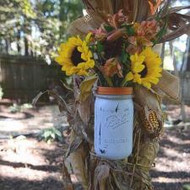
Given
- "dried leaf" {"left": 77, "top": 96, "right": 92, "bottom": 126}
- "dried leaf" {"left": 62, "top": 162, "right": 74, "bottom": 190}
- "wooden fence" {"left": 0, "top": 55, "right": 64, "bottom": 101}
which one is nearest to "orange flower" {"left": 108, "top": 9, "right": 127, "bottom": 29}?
"dried leaf" {"left": 77, "top": 96, "right": 92, "bottom": 126}

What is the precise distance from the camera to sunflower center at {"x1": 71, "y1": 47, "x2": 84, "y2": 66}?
1140 mm

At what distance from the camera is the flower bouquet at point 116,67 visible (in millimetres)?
1089

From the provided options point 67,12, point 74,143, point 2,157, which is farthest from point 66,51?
point 67,12

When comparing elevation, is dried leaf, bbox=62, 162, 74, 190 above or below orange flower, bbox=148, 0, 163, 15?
below

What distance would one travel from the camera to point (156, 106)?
1.19 m

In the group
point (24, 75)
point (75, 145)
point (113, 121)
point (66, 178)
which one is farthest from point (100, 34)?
point (24, 75)

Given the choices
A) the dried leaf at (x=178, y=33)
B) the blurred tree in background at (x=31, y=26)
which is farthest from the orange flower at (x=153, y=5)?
the blurred tree in background at (x=31, y=26)

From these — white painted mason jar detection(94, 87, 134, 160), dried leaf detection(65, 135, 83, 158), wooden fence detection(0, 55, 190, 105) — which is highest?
white painted mason jar detection(94, 87, 134, 160)

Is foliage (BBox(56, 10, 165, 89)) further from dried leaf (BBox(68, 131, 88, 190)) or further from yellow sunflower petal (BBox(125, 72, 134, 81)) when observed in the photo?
dried leaf (BBox(68, 131, 88, 190))

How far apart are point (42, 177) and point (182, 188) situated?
1425 mm

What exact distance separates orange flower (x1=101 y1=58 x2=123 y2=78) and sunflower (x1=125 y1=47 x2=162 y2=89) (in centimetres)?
4

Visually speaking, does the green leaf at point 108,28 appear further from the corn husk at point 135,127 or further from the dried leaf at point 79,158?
the dried leaf at point 79,158

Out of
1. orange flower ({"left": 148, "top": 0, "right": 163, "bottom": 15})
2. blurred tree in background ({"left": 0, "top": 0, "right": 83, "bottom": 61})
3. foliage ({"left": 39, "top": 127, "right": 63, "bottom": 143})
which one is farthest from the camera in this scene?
blurred tree in background ({"left": 0, "top": 0, "right": 83, "bottom": 61})

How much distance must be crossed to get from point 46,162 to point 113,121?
2.80 metres
